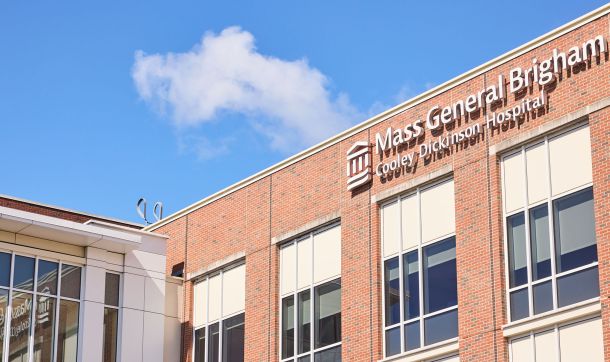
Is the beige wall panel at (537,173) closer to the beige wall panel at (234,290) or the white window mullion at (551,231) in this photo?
the white window mullion at (551,231)

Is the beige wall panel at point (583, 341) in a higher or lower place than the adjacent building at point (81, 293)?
lower

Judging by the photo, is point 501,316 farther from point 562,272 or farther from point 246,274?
point 246,274

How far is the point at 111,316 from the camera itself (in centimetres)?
3916

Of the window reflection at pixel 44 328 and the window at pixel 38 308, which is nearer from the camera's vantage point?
the window at pixel 38 308

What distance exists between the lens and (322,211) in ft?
120

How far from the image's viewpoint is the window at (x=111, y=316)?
38678 mm

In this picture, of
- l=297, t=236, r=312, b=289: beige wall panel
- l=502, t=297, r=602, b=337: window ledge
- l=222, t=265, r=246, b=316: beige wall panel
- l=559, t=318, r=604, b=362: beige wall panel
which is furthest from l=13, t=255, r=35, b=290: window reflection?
l=559, t=318, r=604, b=362: beige wall panel

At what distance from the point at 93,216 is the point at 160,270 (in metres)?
10.1

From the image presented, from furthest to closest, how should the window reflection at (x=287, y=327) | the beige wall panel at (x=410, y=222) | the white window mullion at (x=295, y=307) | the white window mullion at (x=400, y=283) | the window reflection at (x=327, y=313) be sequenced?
1. the window reflection at (x=287, y=327)
2. the white window mullion at (x=295, y=307)
3. the window reflection at (x=327, y=313)
4. the beige wall panel at (x=410, y=222)
5. the white window mullion at (x=400, y=283)

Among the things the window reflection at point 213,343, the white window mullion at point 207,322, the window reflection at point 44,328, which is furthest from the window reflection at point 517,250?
the window reflection at point 44,328

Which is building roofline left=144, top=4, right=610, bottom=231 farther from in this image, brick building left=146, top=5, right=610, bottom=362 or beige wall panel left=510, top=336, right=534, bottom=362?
beige wall panel left=510, top=336, right=534, bottom=362

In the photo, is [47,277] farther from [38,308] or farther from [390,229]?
[390,229]

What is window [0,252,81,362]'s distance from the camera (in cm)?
3700

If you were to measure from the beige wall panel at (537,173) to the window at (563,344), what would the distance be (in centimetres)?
335
